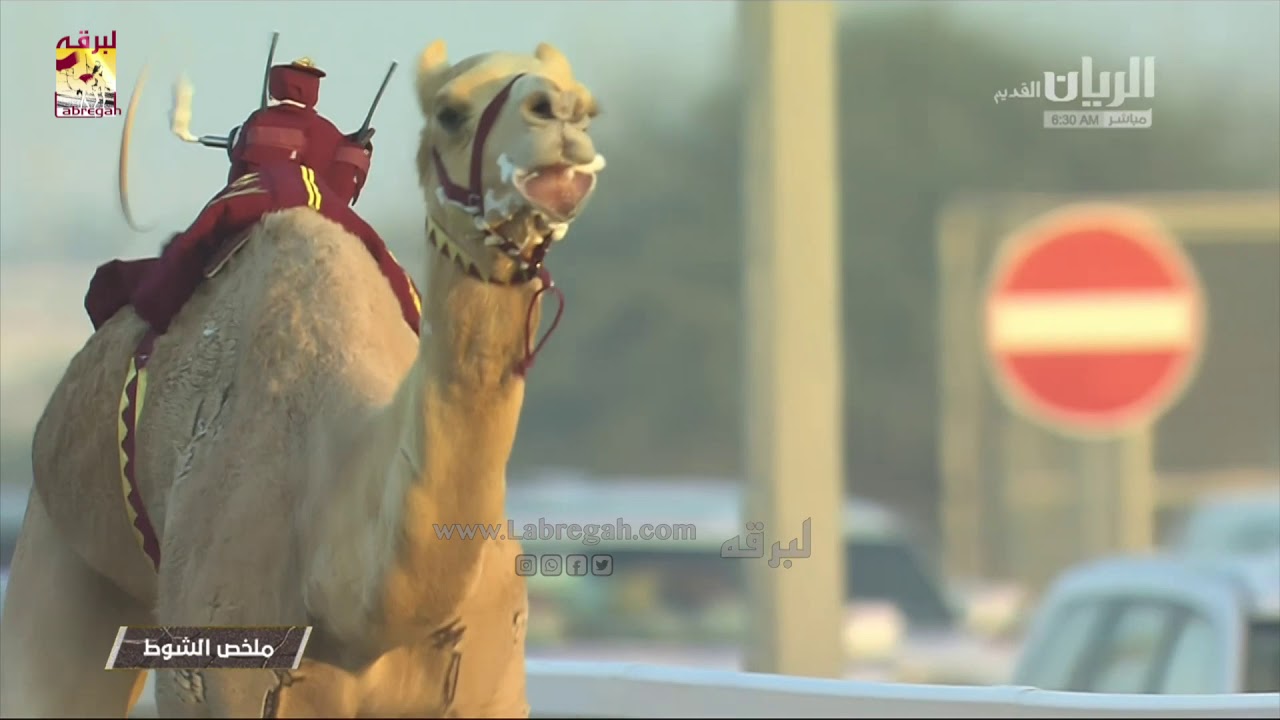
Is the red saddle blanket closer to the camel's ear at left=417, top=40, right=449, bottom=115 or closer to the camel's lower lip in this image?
the camel's ear at left=417, top=40, right=449, bottom=115

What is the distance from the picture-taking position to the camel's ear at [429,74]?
2592mm

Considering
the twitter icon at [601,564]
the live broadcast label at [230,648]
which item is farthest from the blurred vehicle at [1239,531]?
the live broadcast label at [230,648]

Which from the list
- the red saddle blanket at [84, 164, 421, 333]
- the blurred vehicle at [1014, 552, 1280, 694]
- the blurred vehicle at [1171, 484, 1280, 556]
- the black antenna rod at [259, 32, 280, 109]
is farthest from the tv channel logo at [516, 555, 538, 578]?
the blurred vehicle at [1171, 484, 1280, 556]

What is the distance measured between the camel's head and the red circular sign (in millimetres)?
2671

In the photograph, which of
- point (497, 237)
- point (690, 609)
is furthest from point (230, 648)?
point (690, 609)

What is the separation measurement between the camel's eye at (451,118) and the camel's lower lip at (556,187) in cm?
18

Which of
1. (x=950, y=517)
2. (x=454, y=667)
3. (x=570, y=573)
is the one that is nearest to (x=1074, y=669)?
(x=570, y=573)

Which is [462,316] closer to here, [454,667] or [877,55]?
[454,667]

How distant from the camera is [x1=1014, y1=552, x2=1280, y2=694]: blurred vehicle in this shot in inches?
171

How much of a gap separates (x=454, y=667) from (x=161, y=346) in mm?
887

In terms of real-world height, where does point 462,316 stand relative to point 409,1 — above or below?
below

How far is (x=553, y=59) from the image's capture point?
251cm

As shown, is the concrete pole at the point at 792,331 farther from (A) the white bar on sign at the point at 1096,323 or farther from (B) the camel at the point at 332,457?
(B) the camel at the point at 332,457

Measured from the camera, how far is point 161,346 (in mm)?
3445
